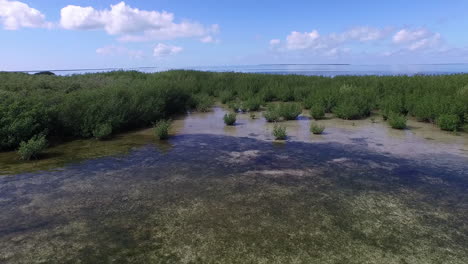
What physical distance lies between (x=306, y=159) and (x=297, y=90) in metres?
10.1

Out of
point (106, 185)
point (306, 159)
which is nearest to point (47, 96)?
point (106, 185)

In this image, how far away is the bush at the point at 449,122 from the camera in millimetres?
8812

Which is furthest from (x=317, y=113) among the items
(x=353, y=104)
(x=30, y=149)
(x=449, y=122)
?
(x=30, y=149)

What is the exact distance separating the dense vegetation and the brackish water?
1222 millimetres

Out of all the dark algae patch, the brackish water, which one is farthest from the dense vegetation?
the dark algae patch

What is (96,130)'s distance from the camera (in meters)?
8.20

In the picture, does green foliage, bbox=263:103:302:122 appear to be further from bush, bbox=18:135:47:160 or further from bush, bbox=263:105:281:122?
bush, bbox=18:135:47:160

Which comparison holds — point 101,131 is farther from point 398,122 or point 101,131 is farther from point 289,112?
point 398,122

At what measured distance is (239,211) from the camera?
162 inches

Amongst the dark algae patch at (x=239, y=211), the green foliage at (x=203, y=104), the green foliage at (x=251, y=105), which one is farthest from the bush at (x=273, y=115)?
the dark algae patch at (x=239, y=211)

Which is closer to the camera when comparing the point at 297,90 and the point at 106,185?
the point at 106,185

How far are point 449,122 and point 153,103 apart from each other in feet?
31.3

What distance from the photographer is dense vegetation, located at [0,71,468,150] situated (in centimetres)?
798

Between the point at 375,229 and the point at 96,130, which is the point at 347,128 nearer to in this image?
the point at 375,229
